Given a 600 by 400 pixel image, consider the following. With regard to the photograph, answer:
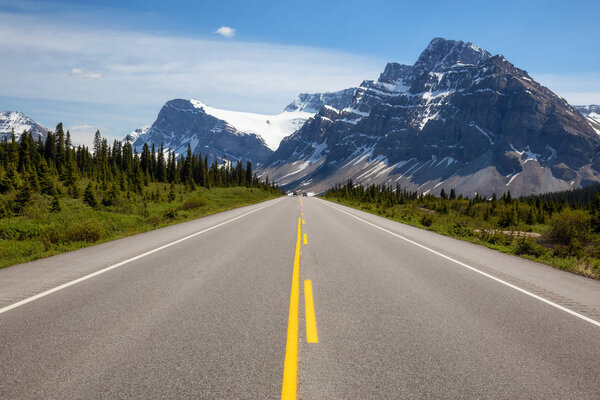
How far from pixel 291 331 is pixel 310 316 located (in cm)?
66

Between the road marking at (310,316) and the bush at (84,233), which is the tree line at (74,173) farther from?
the road marking at (310,316)

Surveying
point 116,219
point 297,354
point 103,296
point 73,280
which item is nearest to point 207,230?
point 116,219

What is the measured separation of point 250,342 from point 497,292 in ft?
17.4

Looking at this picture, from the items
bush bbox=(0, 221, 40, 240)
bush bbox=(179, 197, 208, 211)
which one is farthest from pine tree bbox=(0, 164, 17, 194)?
bush bbox=(0, 221, 40, 240)

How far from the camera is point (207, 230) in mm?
16453

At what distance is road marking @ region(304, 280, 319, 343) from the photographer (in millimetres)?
4562

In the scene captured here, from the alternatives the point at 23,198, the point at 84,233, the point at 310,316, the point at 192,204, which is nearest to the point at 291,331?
the point at 310,316

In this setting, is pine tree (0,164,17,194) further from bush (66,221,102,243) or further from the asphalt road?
the asphalt road

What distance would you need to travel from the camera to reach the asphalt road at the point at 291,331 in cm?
348

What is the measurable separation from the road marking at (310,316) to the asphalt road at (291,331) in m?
0.04

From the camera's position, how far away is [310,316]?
17.6ft

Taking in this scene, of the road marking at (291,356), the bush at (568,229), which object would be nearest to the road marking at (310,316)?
the road marking at (291,356)

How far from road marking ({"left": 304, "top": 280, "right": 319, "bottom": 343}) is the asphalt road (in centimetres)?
4

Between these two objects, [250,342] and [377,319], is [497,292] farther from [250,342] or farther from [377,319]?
[250,342]
